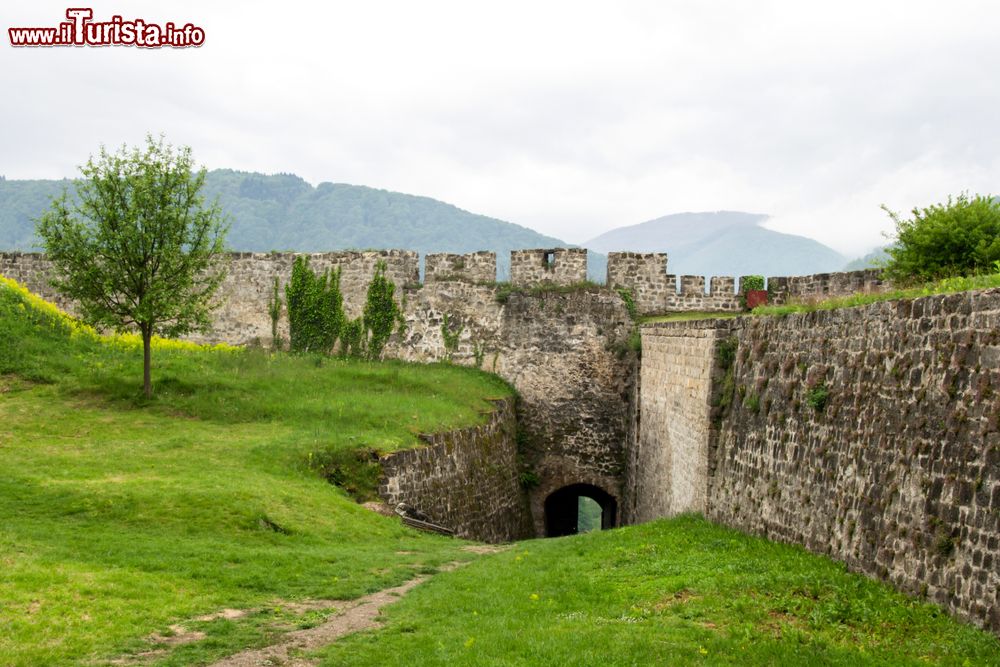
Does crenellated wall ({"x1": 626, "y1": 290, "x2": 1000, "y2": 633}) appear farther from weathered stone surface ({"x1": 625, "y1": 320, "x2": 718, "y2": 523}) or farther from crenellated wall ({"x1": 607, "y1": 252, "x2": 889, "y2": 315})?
crenellated wall ({"x1": 607, "y1": 252, "x2": 889, "y2": 315})

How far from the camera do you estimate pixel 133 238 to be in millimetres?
21094

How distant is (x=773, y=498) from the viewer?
13156 mm

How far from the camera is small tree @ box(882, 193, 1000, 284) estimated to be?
16.1 m

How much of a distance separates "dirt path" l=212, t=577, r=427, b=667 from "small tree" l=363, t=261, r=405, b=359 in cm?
1781

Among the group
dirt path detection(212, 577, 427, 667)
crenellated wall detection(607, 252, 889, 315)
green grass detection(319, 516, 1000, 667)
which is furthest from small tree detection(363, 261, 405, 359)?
dirt path detection(212, 577, 427, 667)

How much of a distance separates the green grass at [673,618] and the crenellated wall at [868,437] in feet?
1.58

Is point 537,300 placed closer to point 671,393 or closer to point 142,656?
point 671,393

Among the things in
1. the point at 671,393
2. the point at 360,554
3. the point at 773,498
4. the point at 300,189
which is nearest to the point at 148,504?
the point at 360,554

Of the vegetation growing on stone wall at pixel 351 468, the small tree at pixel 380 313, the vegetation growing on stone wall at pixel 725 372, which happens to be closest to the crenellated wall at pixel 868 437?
the vegetation growing on stone wall at pixel 725 372

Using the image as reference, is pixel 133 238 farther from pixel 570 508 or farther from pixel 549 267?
pixel 570 508

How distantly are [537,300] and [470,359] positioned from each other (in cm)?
310

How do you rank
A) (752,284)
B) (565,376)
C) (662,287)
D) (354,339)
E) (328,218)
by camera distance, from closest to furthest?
(752,284) → (565,376) → (662,287) → (354,339) → (328,218)

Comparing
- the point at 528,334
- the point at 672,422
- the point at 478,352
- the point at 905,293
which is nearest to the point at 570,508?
the point at 478,352

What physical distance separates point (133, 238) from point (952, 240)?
18626 millimetres
